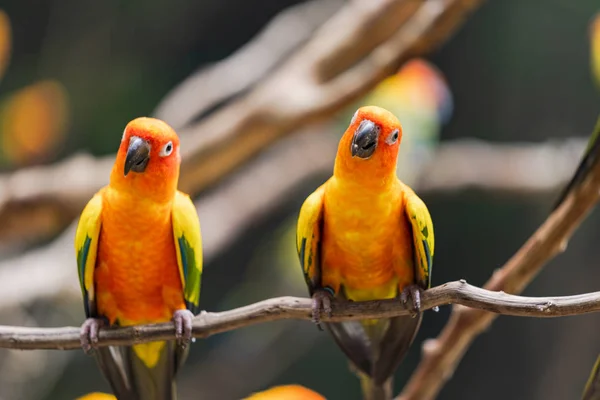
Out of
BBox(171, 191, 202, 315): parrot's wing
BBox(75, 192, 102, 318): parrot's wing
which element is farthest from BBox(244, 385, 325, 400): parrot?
BBox(75, 192, 102, 318): parrot's wing

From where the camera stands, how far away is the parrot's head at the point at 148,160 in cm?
103

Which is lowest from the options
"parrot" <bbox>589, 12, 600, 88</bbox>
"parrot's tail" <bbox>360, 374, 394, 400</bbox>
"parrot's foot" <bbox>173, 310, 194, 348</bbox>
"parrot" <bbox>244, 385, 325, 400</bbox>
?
"parrot's tail" <bbox>360, 374, 394, 400</bbox>

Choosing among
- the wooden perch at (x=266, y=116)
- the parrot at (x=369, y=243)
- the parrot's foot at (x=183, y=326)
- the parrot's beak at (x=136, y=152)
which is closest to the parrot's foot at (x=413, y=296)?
the parrot at (x=369, y=243)

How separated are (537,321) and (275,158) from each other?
1.39 m

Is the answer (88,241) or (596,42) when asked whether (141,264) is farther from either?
(596,42)

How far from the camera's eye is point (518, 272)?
1.45m

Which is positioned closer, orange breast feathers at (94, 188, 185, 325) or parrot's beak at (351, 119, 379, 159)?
parrot's beak at (351, 119, 379, 159)

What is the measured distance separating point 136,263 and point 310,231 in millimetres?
333

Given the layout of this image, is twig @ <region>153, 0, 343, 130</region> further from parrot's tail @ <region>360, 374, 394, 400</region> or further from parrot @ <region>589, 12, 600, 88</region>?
parrot's tail @ <region>360, 374, 394, 400</region>

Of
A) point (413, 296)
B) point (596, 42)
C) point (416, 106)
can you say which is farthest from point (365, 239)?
point (416, 106)

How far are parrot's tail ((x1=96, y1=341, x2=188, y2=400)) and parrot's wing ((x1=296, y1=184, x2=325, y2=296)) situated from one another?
30 centimetres

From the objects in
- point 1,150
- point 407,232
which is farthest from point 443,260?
point 1,150

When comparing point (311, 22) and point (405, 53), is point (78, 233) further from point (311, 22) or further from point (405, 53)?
point (311, 22)

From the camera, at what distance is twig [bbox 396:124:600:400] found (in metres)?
1.40
